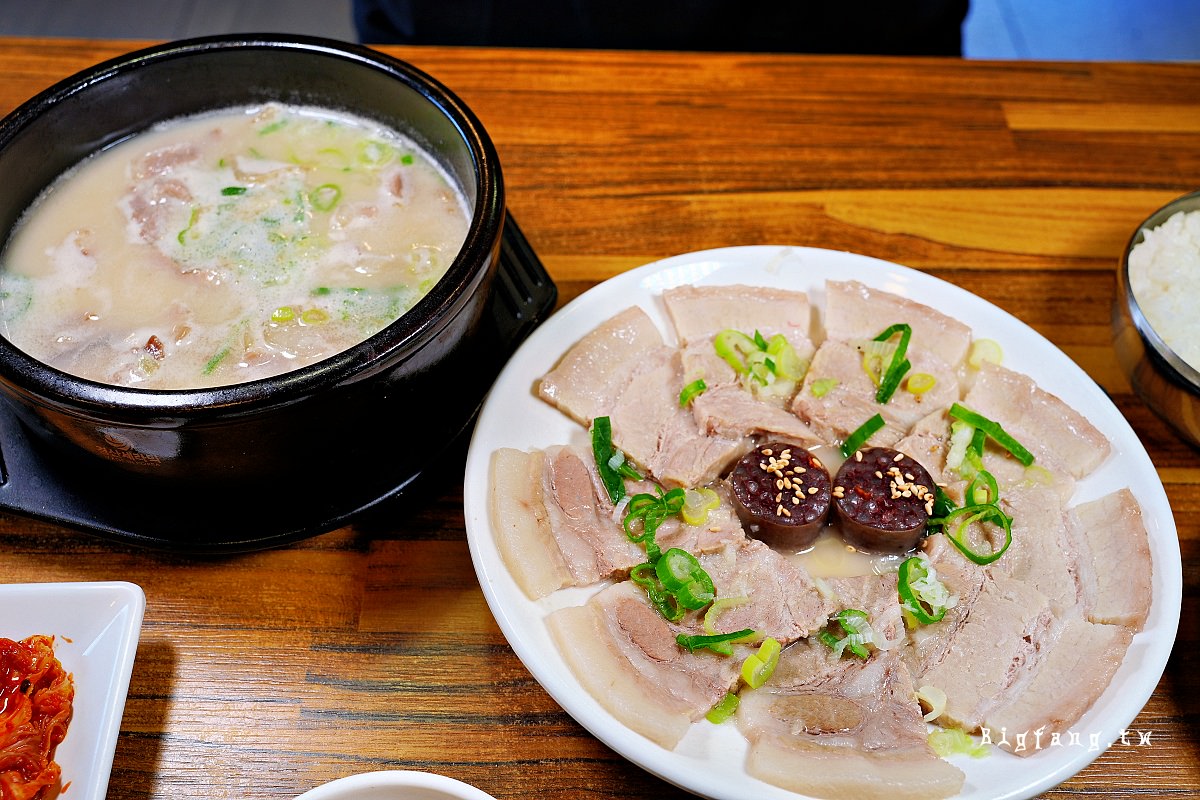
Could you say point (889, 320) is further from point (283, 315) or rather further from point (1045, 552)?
point (283, 315)

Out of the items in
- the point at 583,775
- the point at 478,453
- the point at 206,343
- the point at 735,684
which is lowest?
the point at 583,775

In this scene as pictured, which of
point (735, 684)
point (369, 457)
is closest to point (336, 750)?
point (369, 457)

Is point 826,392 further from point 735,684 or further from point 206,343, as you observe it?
point 206,343

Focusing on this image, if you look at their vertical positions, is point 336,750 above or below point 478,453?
below

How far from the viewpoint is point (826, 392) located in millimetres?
1972

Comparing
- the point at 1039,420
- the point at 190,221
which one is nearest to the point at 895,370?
the point at 1039,420

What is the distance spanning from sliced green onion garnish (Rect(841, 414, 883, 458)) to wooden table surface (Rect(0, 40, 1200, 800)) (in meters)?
0.67

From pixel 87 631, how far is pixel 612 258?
1436 mm

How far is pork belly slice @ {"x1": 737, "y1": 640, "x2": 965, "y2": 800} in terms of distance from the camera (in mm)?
1443

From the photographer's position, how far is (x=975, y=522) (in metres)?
1.79

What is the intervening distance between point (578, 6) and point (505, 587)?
7.08 feet

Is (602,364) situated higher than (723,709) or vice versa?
(602,364)

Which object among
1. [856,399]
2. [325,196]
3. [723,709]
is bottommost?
[723,709]

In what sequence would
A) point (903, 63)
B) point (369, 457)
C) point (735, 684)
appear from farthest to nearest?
point (903, 63), point (369, 457), point (735, 684)
